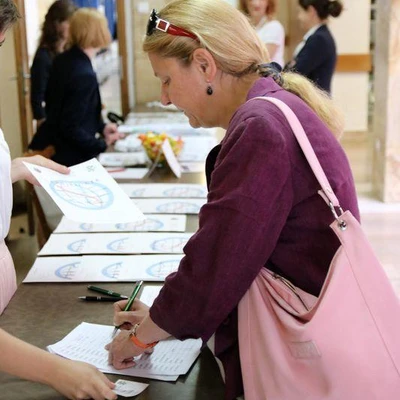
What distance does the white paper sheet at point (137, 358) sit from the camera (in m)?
1.47

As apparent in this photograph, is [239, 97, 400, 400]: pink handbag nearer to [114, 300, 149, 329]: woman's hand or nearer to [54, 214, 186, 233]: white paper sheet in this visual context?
[114, 300, 149, 329]: woman's hand

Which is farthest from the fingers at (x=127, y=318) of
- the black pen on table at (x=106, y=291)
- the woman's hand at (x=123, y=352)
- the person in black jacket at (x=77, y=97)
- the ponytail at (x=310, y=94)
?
the person in black jacket at (x=77, y=97)

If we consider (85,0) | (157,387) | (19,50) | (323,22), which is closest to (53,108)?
(19,50)

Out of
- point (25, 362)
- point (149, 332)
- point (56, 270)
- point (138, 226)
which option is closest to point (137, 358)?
point (149, 332)

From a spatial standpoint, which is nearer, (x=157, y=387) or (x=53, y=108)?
(x=157, y=387)

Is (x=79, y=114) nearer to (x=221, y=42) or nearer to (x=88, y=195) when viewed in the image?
Answer: (x=88, y=195)

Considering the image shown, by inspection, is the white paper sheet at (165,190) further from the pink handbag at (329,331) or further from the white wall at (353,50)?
the white wall at (353,50)

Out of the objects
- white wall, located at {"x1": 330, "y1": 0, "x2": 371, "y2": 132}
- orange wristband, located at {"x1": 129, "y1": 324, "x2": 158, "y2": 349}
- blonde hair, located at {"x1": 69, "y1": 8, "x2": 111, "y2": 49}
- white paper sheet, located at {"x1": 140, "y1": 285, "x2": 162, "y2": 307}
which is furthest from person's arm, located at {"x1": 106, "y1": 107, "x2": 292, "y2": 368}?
white wall, located at {"x1": 330, "y1": 0, "x2": 371, "y2": 132}

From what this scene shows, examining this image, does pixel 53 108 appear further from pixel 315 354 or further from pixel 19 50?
pixel 315 354

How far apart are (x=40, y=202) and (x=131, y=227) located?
38.7 inches

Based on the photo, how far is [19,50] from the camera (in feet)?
16.8

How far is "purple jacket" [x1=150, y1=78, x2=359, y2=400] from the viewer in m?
1.26

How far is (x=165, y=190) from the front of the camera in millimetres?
3070

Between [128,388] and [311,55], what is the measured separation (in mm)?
4177
